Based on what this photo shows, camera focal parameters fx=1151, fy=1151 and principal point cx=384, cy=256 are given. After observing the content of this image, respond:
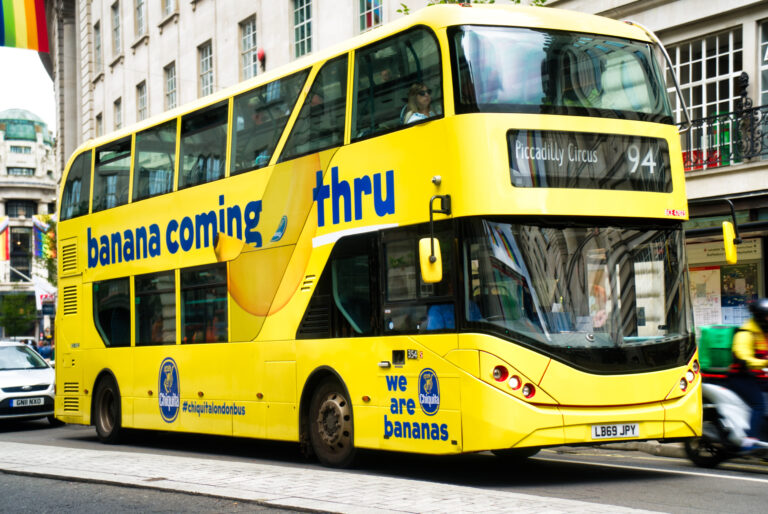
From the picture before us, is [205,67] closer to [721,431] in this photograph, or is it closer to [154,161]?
[154,161]

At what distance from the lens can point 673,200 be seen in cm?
1064

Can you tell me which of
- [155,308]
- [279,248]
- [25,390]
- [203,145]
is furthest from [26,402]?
[279,248]

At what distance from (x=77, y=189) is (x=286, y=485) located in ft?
31.1

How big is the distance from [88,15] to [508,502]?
41.3 metres

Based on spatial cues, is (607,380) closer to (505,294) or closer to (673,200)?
(505,294)

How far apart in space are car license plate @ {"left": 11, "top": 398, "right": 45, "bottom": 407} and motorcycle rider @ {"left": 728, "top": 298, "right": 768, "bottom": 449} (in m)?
13.6

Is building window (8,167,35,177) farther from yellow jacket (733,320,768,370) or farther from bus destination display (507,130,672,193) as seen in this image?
yellow jacket (733,320,768,370)

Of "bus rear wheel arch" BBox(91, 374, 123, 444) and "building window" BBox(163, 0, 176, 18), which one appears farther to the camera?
"building window" BBox(163, 0, 176, 18)

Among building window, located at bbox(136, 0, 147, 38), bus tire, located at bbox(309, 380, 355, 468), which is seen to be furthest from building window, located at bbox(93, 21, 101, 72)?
bus tire, located at bbox(309, 380, 355, 468)

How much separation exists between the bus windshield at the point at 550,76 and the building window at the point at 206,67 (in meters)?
24.6

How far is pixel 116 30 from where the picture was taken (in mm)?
43062

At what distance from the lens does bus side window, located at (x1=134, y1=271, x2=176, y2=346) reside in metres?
15.1

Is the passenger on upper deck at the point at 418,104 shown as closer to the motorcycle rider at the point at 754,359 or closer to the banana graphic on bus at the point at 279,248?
the banana graphic on bus at the point at 279,248

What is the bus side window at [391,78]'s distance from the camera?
34.6ft
